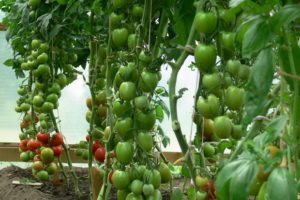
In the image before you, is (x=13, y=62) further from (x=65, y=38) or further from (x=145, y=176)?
(x=145, y=176)

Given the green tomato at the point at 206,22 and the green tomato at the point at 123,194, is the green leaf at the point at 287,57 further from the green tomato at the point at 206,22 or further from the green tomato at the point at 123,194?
the green tomato at the point at 123,194

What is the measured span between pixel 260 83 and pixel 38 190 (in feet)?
6.73

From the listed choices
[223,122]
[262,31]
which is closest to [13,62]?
[223,122]

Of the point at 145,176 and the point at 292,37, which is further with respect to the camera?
the point at 145,176

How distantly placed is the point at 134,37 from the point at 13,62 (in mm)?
1539

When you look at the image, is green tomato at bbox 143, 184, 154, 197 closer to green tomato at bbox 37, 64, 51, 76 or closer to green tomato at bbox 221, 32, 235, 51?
green tomato at bbox 221, 32, 235, 51

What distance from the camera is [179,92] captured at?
88 centimetres

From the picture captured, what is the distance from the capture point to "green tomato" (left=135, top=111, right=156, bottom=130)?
0.97 m

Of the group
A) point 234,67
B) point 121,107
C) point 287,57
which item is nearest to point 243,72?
point 234,67

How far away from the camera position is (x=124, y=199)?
103 centimetres

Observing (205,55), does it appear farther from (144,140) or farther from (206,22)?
(144,140)

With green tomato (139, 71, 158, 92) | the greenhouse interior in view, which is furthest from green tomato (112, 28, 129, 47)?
green tomato (139, 71, 158, 92)

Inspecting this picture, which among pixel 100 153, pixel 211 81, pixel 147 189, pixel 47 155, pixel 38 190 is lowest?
pixel 38 190

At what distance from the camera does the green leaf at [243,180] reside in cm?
45
